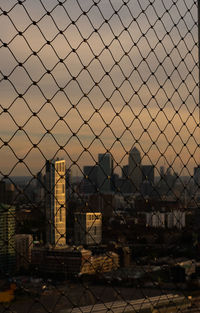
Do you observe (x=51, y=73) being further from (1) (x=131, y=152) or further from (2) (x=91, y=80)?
(1) (x=131, y=152)

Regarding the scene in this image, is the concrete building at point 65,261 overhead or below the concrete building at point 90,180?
below

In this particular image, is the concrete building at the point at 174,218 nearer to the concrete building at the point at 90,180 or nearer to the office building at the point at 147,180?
the office building at the point at 147,180

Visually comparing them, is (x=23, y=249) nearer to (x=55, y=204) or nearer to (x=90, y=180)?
(x=55, y=204)

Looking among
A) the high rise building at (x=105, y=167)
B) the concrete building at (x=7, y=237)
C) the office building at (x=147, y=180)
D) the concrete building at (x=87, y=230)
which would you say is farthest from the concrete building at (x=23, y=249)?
the office building at (x=147, y=180)

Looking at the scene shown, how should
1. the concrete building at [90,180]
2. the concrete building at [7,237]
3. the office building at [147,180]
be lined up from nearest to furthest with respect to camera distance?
1. the concrete building at [7,237]
2. the concrete building at [90,180]
3. the office building at [147,180]

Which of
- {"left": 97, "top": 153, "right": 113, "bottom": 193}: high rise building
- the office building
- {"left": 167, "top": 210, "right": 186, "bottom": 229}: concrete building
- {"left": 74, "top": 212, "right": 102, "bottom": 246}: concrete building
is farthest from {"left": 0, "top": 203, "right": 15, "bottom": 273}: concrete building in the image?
{"left": 167, "top": 210, "right": 186, "bottom": 229}: concrete building

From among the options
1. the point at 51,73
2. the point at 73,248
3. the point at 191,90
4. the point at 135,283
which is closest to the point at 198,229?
the point at 135,283

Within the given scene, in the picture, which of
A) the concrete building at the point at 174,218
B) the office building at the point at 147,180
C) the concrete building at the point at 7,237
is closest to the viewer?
the concrete building at the point at 7,237
